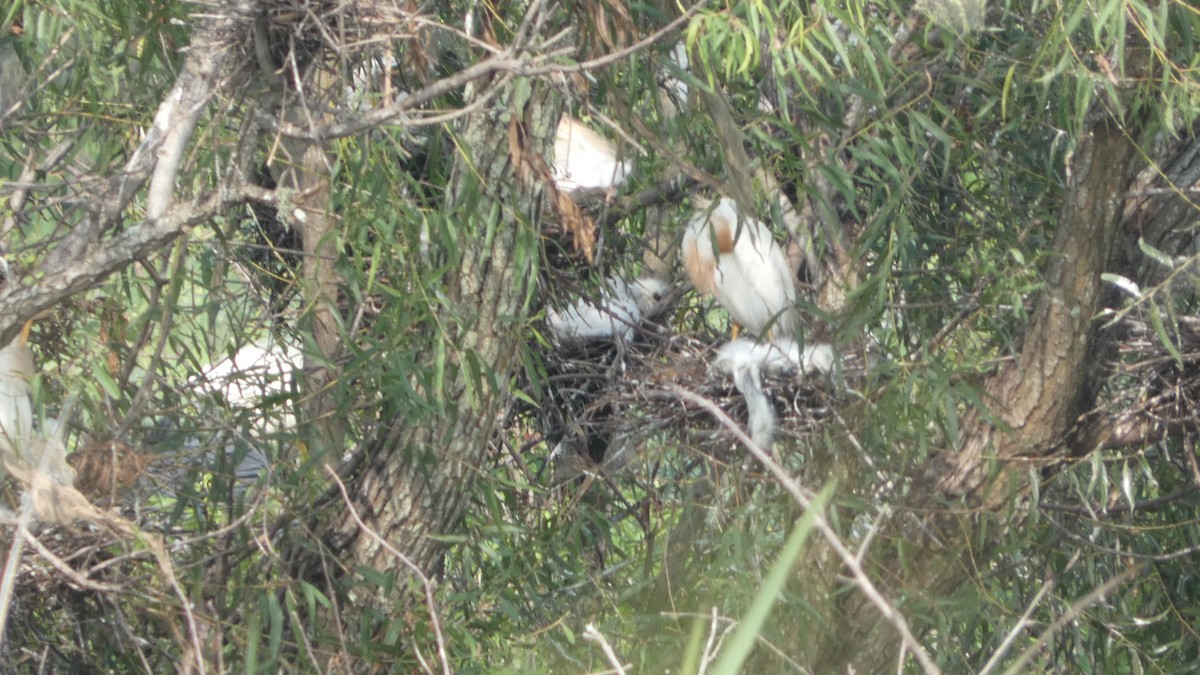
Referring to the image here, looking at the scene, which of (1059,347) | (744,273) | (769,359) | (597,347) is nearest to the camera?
(1059,347)

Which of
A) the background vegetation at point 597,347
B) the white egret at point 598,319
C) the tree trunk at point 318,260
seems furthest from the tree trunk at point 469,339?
the white egret at point 598,319

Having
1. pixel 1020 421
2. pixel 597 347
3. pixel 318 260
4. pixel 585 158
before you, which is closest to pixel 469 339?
pixel 318 260

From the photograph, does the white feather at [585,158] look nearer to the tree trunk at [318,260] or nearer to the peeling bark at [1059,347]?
the tree trunk at [318,260]

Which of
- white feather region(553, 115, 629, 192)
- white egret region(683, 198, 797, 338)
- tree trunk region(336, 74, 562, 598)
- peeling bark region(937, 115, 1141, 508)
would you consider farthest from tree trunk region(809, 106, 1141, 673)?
white feather region(553, 115, 629, 192)

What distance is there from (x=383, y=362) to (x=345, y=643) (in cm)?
53

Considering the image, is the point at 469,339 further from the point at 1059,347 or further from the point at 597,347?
the point at 1059,347

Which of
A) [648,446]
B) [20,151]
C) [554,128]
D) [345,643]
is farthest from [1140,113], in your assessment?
[20,151]

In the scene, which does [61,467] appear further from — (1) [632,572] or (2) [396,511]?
(1) [632,572]

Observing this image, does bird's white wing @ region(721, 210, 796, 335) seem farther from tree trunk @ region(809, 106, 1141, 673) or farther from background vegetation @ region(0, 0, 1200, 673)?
tree trunk @ region(809, 106, 1141, 673)

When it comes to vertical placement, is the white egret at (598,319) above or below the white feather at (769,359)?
above

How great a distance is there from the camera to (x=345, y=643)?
2168 millimetres

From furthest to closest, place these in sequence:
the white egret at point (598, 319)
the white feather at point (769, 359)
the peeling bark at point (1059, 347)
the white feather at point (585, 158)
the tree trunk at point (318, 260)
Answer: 1. the white feather at point (585, 158)
2. the white egret at point (598, 319)
3. the white feather at point (769, 359)
4. the peeling bark at point (1059, 347)
5. the tree trunk at point (318, 260)

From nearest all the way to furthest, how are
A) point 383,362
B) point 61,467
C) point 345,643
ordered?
point 61,467 < point 383,362 < point 345,643

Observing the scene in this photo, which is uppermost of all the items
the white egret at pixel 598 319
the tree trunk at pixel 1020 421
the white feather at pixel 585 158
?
the white feather at pixel 585 158
